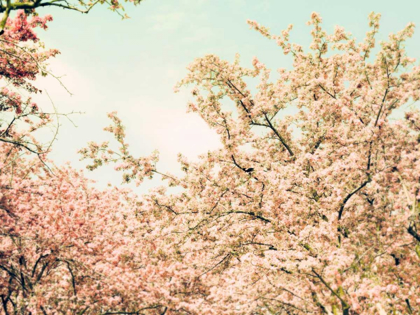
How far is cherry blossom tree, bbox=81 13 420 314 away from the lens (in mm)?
8430

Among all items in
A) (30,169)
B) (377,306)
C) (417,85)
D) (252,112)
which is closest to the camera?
(377,306)

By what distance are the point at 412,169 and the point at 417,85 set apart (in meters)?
2.37

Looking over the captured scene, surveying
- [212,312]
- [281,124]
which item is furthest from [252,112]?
[212,312]

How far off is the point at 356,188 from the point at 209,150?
4.73m

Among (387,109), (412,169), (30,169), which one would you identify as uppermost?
(30,169)

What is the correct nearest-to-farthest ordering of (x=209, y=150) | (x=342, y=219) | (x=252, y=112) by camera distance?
(x=342, y=219)
(x=209, y=150)
(x=252, y=112)

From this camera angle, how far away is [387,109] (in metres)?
8.71

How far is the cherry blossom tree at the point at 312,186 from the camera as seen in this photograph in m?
8.43

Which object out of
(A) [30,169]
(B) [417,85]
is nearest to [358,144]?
(B) [417,85]

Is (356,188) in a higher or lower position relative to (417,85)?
lower

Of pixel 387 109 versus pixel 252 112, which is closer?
pixel 387 109

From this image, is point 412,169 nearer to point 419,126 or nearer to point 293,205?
point 419,126

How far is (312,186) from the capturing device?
991cm

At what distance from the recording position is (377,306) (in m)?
7.75
